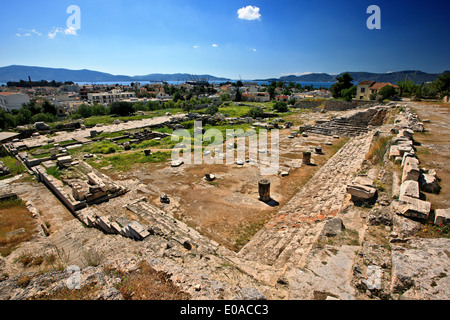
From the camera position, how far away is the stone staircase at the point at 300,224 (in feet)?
21.4

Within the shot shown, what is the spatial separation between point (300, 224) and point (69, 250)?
335 inches

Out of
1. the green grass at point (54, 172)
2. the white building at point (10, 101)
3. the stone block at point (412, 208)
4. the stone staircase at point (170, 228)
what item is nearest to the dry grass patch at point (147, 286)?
the stone staircase at point (170, 228)

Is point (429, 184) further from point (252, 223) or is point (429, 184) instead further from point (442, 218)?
point (252, 223)

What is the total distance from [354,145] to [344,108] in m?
21.9

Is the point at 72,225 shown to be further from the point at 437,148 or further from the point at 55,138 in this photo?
the point at 55,138

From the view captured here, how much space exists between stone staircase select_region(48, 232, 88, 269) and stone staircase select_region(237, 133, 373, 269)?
5.09m

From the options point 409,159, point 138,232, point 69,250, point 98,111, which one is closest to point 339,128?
point 409,159

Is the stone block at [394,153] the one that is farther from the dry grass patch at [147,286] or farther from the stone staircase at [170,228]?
the dry grass patch at [147,286]

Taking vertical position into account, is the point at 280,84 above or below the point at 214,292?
above

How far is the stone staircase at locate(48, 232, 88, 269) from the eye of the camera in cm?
662

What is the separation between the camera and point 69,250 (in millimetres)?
7590

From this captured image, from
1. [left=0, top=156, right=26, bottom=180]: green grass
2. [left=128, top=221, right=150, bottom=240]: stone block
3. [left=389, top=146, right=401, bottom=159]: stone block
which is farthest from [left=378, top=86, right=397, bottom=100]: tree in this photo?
[left=0, top=156, right=26, bottom=180]: green grass

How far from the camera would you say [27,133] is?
2697 cm
